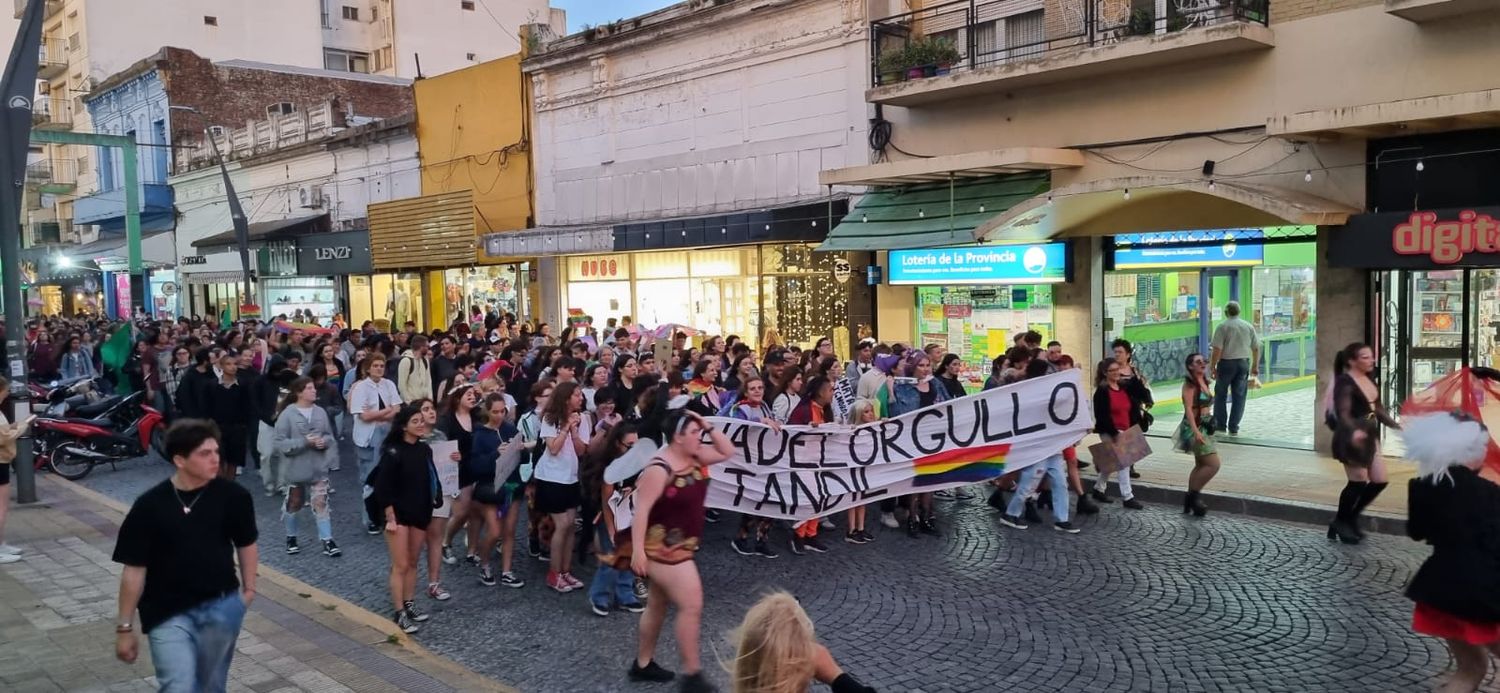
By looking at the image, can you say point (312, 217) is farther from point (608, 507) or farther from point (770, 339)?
point (608, 507)

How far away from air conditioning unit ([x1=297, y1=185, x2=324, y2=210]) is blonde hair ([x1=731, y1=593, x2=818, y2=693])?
32.6m

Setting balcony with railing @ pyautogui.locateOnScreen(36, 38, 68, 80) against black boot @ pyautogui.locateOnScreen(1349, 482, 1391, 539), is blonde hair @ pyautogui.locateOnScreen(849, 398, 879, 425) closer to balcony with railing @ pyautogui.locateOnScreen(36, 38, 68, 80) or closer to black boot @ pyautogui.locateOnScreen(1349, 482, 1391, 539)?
black boot @ pyautogui.locateOnScreen(1349, 482, 1391, 539)

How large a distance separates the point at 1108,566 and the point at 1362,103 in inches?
268

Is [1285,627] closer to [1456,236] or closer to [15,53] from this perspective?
[1456,236]

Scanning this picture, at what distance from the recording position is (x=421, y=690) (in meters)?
6.15

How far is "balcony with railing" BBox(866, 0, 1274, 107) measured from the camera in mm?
12781

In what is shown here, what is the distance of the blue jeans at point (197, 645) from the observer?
15.6 ft

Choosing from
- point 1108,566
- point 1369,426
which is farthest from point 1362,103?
point 1108,566

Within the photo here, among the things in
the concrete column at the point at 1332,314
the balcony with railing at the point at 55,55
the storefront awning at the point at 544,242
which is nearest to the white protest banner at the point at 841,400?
the concrete column at the point at 1332,314

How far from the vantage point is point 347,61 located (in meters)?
51.1

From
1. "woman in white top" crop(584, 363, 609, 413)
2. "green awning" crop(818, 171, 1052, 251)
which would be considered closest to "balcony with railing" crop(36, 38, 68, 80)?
"green awning" crop(818, 171, 1052, 251)

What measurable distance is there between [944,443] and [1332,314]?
236 inches

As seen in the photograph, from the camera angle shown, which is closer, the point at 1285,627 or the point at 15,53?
the point at 1285,627

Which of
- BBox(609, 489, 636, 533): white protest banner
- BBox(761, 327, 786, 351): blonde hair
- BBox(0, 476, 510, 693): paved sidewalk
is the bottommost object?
BBox(0, 476, 510, 693): paved sidewalk
